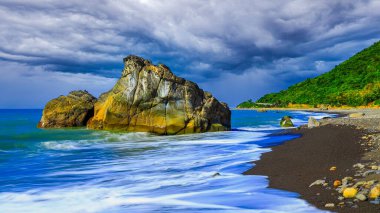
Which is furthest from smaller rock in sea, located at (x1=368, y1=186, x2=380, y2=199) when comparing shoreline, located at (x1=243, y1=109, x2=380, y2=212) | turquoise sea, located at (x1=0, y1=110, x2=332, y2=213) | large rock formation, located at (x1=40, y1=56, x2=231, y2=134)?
large rock formation, located at (x1=40, y1=56, x2=231, y2=134)

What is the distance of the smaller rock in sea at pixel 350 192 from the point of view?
317 inches

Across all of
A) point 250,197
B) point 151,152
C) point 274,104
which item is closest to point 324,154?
point 250,197

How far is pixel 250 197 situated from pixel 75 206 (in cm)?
502

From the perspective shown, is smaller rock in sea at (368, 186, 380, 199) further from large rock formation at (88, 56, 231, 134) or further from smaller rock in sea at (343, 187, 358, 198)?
large rock formation at (88, 56, 231, 134)

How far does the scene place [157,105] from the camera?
35.3 meters

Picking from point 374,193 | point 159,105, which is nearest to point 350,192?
point 374,193

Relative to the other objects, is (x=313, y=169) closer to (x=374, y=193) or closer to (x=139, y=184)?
(x=374, y=193)

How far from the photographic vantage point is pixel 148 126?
35.5 m

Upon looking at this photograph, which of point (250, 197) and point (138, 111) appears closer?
point (250, 197)

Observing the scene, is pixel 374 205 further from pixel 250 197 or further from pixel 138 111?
pixel 138 111

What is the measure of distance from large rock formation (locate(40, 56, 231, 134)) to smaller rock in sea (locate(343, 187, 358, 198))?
26.8m

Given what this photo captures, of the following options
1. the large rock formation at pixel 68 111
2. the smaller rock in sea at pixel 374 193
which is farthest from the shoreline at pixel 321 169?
the large rock formation at pixel 68 111

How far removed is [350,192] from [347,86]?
128 metres

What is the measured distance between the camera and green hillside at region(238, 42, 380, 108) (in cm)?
10275
